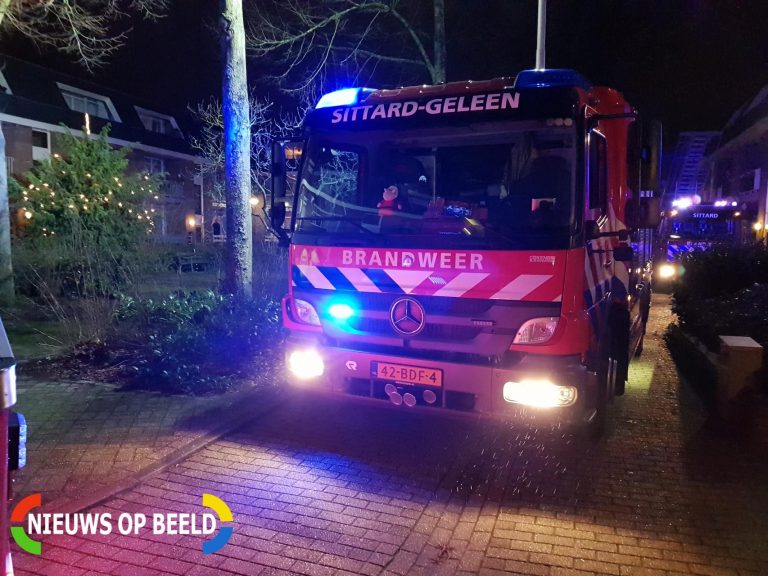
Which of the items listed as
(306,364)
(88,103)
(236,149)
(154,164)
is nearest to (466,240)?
(306,364)

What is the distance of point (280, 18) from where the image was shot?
12820mm

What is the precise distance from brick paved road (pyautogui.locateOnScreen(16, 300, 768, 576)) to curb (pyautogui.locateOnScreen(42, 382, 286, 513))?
Answer: 0.33ft

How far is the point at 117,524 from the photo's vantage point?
3680 millimetres

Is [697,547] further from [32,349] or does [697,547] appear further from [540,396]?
[32,349]

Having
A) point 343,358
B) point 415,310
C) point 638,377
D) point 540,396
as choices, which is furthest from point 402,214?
point 638,377

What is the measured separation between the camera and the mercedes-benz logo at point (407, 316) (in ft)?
14.7

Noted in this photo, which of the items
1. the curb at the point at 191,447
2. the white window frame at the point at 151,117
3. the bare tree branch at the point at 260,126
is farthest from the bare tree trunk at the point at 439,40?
the white window frame at the point at 151,117

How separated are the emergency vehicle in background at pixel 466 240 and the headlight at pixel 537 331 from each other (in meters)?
0.01

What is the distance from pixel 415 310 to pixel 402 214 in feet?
2.78

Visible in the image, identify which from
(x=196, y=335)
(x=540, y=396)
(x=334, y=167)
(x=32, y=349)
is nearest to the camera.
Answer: (x=540, y=396)

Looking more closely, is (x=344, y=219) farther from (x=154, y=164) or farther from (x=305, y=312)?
(x=154, y=164)

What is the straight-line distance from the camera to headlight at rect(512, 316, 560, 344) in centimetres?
411

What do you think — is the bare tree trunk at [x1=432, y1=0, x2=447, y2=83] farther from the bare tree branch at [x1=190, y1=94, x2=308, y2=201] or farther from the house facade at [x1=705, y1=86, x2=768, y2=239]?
the house facade at [x1=705, y1=86, x2=768, y2=239]

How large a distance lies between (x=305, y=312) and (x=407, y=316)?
1021 mm
